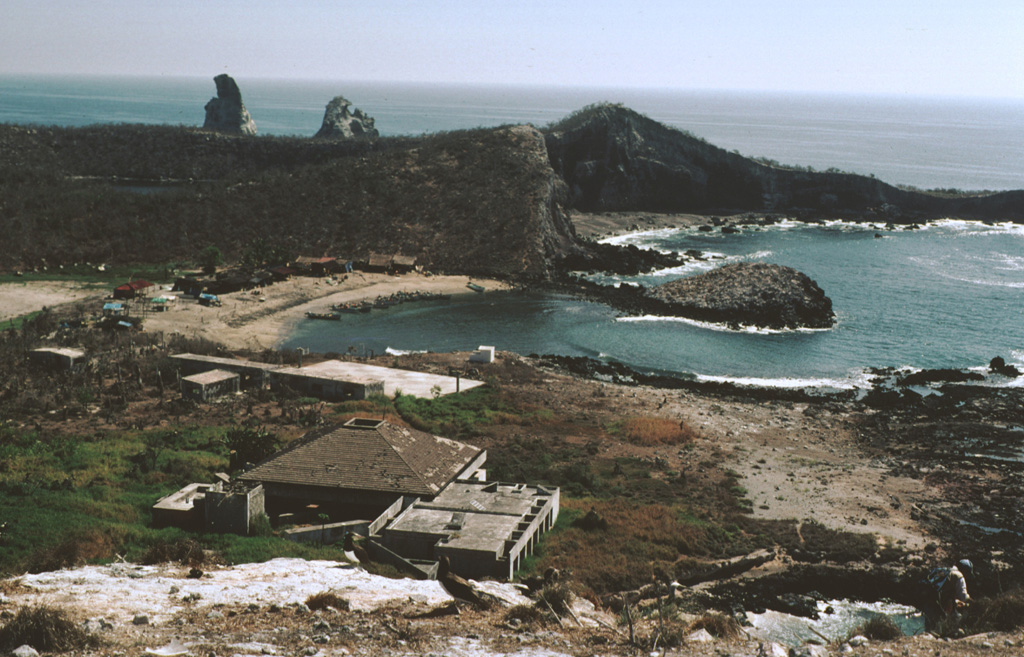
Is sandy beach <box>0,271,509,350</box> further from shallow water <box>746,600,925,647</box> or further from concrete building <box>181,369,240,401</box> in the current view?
shallow water <box>746,600,925,647</box>

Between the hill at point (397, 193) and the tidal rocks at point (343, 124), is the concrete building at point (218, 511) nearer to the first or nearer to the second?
the hill at point (397, 193)

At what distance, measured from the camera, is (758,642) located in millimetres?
18281

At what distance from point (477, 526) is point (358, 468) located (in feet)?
19.7

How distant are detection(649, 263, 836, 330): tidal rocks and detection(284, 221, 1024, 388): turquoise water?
2.17m

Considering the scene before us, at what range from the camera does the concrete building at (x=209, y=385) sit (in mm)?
43906

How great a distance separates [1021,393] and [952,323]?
19076 millimetres

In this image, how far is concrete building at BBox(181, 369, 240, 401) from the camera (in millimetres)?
43906

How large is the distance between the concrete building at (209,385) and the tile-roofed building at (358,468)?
13904 millimetres

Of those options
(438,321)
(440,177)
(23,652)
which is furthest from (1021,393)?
(440,177)

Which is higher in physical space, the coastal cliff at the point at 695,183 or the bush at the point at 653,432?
the coastal cliff at the point at 695,183

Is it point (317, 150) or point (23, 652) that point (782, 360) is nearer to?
point (23, 652)

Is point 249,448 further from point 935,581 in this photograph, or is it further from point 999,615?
point 999,615

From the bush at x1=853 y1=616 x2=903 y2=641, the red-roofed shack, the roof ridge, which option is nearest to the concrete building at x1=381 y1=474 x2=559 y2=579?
the roof ridge

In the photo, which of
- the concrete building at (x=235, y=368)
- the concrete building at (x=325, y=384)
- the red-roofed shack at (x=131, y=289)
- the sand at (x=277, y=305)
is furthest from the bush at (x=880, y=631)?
the red-roofed shack at (x=131, y=289)
